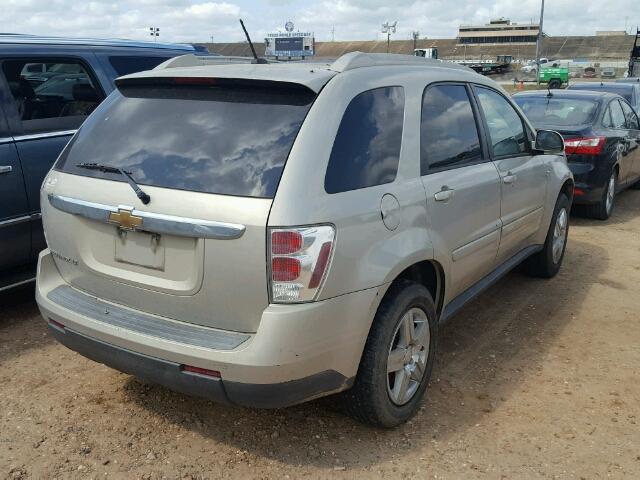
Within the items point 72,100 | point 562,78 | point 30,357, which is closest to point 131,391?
point 30,357

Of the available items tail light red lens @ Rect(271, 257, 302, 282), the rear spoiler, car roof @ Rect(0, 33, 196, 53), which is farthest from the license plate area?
car roof @ Rect(0, 33, 196, 53)

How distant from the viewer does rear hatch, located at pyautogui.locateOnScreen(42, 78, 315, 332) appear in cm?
253

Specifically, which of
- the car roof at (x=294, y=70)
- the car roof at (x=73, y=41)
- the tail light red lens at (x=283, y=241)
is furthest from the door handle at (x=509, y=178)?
the car roof at (x=73, y=41)

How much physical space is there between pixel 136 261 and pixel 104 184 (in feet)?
1.29

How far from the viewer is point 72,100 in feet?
16.4

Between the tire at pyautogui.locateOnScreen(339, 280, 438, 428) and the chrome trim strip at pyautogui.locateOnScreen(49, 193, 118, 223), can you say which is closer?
the chrome trim strip at pyautogui.locateOnScreen(49, 193, 118, 223)

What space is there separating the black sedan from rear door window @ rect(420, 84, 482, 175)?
436cm

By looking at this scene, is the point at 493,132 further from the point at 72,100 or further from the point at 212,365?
the point at 72,100

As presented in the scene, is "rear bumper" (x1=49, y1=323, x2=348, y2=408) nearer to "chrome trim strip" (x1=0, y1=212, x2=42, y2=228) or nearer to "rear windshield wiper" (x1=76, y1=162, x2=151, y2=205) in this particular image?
"rear windshield wiper" (x1=76, y1=162, x2=151, y2=205)

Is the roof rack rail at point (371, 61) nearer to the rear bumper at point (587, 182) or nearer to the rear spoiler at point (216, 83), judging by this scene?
the rear spoiler at point (216, 83)

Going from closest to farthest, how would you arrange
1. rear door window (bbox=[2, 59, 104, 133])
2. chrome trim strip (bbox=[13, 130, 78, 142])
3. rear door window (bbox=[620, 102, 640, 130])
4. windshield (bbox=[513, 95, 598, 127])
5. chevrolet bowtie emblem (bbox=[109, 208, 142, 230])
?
chevrolet bowtie emblem (bbox=[109, 208, 142, 230]) → chrome trim strip (bbox=[13, 130, 78, 142]) → rear door window (bbox=[2, 59, 104, 133]) → windshield (bbox=[513, 95, 598, 127]) → rear door window (bbox=[620, 102, 640, 130])

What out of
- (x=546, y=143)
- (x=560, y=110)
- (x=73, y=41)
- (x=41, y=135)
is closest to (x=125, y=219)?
(x=41, y=135)

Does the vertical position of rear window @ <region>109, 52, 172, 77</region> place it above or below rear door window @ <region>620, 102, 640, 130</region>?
above

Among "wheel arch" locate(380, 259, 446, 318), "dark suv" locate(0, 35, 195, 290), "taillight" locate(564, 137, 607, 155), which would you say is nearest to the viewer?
"wheel arch" locate(380, 259, 446, 318)
